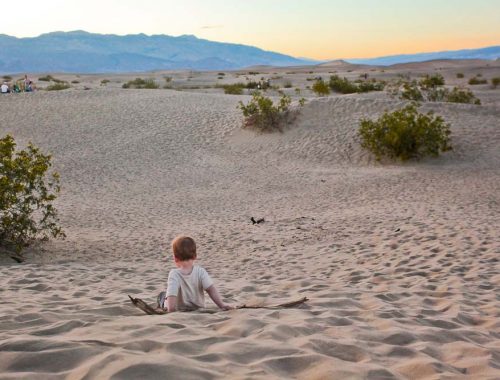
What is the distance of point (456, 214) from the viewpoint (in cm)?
1090

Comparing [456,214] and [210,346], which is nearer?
[210,346]

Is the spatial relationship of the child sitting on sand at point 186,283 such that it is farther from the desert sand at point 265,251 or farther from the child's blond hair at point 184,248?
the desert sand at point 265,251

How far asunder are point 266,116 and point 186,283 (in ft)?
57.4

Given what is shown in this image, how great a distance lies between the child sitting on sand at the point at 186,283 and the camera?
193 inches

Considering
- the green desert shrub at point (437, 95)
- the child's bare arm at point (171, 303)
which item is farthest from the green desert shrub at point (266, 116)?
the child's bare arm at point (171, 303)

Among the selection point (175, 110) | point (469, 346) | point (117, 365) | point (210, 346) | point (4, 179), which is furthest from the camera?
point (175, 110)

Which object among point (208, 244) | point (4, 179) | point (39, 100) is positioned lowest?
point (208, 244)

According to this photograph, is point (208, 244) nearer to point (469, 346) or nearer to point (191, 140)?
point (469, 346)

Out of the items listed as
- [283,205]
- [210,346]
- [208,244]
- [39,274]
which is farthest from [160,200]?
[210,346]

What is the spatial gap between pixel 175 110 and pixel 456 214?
16736 millimetres

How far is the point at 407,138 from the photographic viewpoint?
58.6 ft

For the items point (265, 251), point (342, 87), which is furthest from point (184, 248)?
point (342, 87)

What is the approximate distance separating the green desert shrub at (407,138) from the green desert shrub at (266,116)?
483cm

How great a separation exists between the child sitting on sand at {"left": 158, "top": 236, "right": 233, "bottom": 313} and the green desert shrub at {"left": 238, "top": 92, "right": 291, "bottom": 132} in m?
17.2
